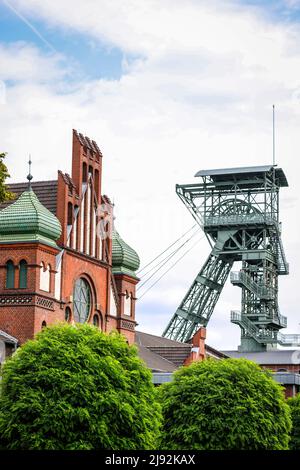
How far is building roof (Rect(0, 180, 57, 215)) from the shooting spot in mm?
73875

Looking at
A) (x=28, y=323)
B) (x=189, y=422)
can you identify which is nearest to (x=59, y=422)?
(x=189, y=422)

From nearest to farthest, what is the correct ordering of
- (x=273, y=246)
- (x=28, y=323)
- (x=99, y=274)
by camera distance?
(x=28, y=323)
(x=99, y=274)
(x=273, y=246)

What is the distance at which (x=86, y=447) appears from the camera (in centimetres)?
4856

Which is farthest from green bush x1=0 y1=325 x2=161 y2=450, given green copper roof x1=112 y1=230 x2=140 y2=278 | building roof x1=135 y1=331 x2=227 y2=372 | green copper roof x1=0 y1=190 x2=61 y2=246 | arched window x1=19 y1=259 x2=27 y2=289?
building roof x1=135 y1=331 x2=227 y2=372

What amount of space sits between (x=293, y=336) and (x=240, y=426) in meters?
65.4

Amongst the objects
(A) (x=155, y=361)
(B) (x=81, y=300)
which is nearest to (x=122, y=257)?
(B) (x=81, y=300)

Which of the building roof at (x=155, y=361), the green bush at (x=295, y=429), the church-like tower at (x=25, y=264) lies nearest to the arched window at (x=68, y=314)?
the church-like tower at (x=25, y=264)

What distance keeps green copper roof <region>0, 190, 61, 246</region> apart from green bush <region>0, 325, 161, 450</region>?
16.2 metres

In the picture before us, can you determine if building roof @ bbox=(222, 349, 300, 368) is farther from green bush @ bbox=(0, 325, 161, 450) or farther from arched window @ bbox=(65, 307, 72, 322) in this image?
green bush @ bbox=(0, 325, 161, 450)

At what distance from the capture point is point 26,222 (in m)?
69.5

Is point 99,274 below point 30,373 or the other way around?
the other way around

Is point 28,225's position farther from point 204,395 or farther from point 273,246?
point 273,246
